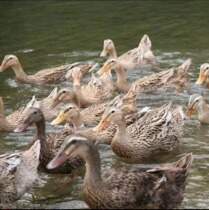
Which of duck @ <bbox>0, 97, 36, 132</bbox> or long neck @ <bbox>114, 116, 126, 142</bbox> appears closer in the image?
long neck @ <bbox>114, 116, 126, 142</bbox>

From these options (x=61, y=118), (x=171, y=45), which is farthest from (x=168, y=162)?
(x=171, y=45)

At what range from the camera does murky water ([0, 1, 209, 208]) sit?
8.22 m

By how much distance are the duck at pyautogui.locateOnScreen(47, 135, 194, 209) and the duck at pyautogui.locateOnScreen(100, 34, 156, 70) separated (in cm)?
664

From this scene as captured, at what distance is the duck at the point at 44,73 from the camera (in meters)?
12.9

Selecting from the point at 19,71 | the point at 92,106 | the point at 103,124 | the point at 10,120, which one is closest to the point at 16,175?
the point at 103,124

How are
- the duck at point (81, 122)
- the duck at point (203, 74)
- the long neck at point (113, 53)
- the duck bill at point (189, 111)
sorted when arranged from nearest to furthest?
the duck at point (81, 122) < the duck bill at point (189, 111) < the duck at point (203, 74) < the long neck at point (113, 53)

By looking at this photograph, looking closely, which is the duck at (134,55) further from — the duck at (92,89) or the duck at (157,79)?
the duck at (92,89)

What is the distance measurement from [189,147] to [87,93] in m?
2.89

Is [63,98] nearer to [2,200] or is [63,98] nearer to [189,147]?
[189,147]

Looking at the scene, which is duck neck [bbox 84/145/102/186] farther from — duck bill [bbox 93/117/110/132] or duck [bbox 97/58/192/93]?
duck [bbox 97/58/192/93]

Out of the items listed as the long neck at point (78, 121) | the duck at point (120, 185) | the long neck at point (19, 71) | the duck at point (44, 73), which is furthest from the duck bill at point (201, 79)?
the duck at point (120, 185)

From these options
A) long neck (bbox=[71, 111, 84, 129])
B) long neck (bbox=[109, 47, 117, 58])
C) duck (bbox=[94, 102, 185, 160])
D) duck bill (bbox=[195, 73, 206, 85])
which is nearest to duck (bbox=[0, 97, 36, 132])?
long neck (bbox=[71, 111, 84, 129])

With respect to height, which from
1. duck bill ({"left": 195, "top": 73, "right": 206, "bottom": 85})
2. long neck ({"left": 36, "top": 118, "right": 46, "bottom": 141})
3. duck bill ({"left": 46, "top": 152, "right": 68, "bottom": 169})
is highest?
duck bill ({"left": 46, "top": 152, "right": 68, "bottom": 169})

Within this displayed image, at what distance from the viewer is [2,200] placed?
24.6 feet
